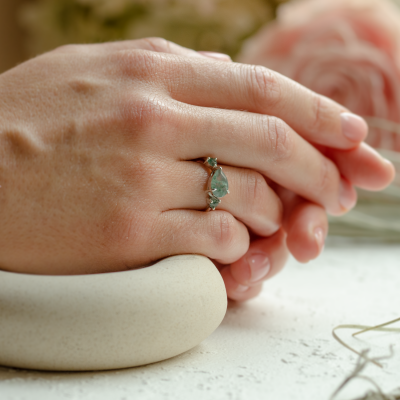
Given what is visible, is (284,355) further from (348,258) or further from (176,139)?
(348,258)

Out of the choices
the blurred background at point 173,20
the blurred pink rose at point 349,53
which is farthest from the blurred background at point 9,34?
the blurred pink rose at point 349,53

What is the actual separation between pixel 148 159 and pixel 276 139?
16 cm

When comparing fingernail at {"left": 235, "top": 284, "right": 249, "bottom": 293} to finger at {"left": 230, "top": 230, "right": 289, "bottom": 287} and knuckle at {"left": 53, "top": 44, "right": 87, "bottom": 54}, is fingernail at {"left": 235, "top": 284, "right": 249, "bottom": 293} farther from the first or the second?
knuckle at {"left": 53, "top": 44, "right": 87, "bottom": 54}

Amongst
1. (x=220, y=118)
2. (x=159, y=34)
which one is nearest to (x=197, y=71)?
(x=220, y=118)

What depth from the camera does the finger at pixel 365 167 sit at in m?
0.66

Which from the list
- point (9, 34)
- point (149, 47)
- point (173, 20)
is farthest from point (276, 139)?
point (9, 34)

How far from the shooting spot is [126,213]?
0.49 metres

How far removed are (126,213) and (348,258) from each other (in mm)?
549

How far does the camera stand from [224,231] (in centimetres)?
54

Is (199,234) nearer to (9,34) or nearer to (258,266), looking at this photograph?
(258,266)

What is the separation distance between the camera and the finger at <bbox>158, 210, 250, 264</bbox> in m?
0.51

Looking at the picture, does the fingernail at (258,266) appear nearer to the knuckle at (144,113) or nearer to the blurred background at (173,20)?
the knuckle at (144,113)

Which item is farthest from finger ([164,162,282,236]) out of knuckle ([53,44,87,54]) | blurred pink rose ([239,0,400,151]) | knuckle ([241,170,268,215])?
blurred pink rose ([239,0,400,151])

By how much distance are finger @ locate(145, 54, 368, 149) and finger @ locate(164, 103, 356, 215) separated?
0.02m
